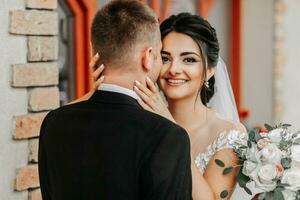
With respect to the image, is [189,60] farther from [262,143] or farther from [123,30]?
[123,30]

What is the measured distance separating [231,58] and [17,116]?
2.82 m

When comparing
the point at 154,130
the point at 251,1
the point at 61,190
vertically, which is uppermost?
the point at 251,1

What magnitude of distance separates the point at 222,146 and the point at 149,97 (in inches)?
24.2

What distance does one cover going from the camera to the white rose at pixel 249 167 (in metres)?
2.50

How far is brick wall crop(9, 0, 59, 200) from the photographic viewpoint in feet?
11.2

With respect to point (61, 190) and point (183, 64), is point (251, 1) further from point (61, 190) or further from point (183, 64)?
point (61, 190)

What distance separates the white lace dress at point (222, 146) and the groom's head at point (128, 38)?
0.71 m

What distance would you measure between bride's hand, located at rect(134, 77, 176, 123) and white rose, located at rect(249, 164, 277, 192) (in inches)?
16.1

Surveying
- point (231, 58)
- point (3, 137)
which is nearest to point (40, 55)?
point (3, 137)

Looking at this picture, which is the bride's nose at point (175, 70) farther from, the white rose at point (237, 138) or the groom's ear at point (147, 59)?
the groom's ear at point (147, 59)

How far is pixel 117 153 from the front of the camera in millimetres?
2037

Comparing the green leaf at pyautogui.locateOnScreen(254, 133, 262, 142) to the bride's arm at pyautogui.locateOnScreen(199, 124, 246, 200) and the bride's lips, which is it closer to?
the bride's arm at pyautogui.locateOnScreen(199, 124, 246, 200)

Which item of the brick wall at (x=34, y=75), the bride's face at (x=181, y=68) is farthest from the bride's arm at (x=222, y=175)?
the brick wall at (x=34, y=75)

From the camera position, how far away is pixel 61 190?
218cm
